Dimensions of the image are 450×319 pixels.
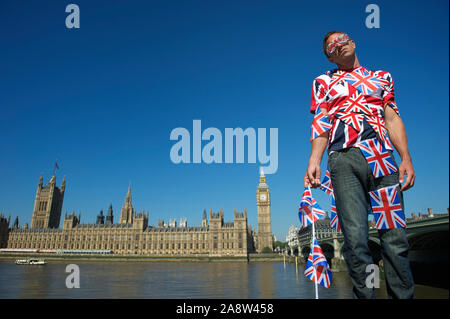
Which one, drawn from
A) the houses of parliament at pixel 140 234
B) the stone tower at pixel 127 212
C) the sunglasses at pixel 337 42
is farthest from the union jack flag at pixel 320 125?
the stone tower at pixel 127 212

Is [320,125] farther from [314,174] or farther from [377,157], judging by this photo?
[377,157]

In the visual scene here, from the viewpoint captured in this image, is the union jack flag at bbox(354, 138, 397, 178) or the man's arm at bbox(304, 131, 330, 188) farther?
the man's arm at bbox(304, 131, 330, 188)

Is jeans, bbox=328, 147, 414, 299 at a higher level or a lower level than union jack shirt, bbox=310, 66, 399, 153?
lower

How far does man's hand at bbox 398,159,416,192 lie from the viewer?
2.55 metres

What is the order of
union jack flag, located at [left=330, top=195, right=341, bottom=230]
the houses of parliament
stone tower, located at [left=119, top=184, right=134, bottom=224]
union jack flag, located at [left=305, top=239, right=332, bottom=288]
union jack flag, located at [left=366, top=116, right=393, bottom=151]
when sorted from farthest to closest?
stone tower, located at [left=119, top=184, right=134, bottom=224] < the houses of parliament < union jack flag, located at [left=305, top=239, right=332, bottom=288] < union jack flag, located at [left=330, top=195, right=341, bottom=230] < union jack flag, located at [left=366, top=116, right=393, bottom=151]

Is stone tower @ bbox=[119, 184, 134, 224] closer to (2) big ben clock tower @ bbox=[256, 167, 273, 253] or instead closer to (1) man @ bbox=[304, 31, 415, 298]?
(2) big ben clock tower @ bbox=[256, 167, 273, 253]

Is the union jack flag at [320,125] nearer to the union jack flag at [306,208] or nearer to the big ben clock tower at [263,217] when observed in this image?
the union jack flag at [306,208]

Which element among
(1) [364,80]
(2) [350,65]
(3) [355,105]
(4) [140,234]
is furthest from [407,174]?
(4) [140,234]

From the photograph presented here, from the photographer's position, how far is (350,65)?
3.09 metres

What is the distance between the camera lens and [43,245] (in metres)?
108

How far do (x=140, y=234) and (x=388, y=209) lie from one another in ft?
353

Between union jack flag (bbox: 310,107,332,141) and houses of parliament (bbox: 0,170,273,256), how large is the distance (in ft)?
303

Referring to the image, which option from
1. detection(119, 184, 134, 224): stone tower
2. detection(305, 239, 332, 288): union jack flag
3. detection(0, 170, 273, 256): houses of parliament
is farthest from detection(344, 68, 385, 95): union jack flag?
detection(119, 184, 134, 224): stone tower
